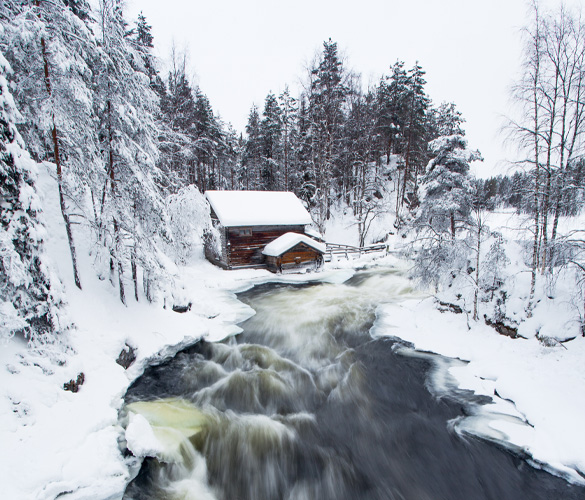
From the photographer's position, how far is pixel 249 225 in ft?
71.0

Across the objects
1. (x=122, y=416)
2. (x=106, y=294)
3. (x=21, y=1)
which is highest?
(x=21, y=1)

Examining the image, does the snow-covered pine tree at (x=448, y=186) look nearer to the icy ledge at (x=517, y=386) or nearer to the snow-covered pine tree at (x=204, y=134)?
the icy ledge at (x=517, y=386)

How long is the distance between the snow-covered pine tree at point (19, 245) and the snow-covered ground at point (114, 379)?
774 mm

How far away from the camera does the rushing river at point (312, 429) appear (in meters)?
5.48

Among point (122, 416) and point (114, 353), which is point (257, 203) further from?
point (122, 416)

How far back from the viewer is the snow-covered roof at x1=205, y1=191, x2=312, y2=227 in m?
21.5

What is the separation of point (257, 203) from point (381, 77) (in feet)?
96.5

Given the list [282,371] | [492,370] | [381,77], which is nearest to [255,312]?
[282,371]

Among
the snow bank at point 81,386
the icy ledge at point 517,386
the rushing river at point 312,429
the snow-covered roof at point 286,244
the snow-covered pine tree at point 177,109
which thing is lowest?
the rushing river at point 312,429

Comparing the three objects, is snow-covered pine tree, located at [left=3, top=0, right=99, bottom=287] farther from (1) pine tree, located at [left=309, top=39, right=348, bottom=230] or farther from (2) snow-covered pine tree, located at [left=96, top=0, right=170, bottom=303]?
(1) pine tree, located at [left=309, top=39, right=348, bottom=230]

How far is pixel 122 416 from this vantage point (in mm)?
6508

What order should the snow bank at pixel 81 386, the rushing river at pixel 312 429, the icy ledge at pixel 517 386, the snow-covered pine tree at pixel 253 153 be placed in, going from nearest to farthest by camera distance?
the snow bank at pixel 81 386
the rushing river at pixel 312 429
the icy ledge at pixel 517 386
the snow-covered pine tree at pixel 253 153

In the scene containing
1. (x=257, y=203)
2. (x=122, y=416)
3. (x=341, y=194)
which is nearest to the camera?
(x=122, y=416)

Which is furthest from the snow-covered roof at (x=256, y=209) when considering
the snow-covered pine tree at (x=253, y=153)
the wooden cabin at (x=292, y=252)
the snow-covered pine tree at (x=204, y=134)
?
the snow-covered pine tree at (x=253, y=153)
